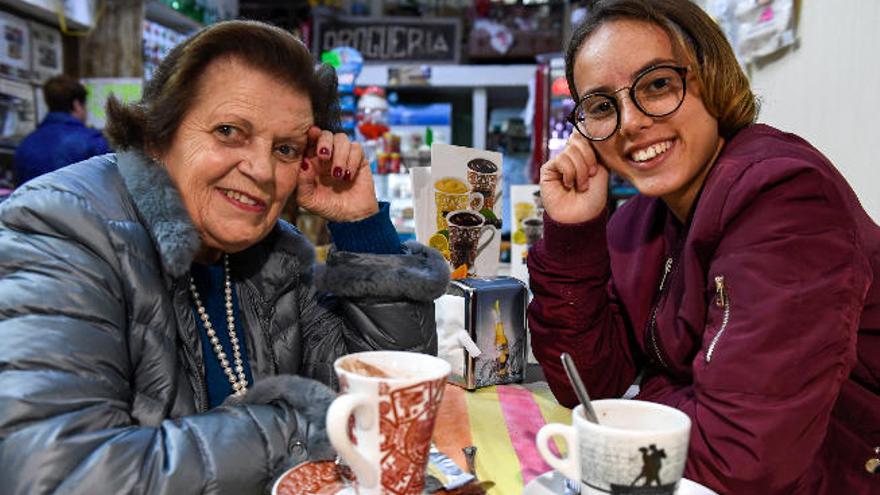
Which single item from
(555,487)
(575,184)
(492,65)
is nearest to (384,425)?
(555,487)

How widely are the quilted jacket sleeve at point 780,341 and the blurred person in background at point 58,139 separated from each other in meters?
3.85

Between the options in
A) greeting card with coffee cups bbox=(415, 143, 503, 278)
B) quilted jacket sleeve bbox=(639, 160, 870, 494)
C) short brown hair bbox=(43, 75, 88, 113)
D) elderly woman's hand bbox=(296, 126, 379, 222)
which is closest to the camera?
quilted jacket sleeve bbox=(639, 160, 870, 494)

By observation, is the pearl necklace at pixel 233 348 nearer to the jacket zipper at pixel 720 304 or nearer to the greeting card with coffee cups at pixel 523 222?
the jacket zipper at pixel 720 304

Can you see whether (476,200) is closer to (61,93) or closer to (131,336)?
(131,336)

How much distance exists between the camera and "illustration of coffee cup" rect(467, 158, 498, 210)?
1772mm

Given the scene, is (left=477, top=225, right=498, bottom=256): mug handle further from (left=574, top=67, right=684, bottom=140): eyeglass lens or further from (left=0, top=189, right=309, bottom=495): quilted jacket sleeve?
(left=0, top=189, right=309, bottom=495): quilted jacket sleeve

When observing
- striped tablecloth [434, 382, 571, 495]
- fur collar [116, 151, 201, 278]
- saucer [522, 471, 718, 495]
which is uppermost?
fur collar [116, 151, 201, 278]

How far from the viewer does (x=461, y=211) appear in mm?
1735

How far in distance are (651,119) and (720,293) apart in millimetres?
395

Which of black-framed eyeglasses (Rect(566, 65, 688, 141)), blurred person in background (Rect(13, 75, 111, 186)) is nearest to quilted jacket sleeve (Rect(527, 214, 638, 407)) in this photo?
black-framed eyeglasses (Rect(566, 65, 688, 141))

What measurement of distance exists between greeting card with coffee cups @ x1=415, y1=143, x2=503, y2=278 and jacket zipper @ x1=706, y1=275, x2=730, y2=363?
745 mm

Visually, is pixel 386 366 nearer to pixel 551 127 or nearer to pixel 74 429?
pixel 74 429

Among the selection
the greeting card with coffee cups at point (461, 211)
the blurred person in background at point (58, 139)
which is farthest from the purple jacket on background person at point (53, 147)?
the greeting card with coffee cups at point (461, 211)

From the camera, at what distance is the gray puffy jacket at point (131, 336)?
753 millimetres
